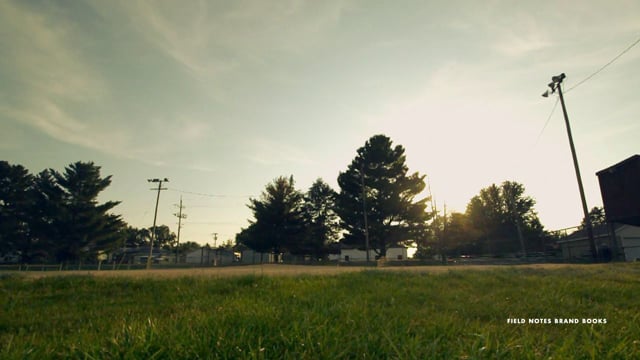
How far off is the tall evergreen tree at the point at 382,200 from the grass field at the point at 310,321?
113ft

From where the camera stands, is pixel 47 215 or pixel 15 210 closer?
pixel 47 215

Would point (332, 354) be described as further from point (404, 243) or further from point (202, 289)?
point (404, 243)

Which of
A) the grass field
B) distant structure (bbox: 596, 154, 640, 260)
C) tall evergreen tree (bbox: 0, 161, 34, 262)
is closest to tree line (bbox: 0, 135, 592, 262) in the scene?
tall evergreen tree (bbox: 0, 161, 34, 262)

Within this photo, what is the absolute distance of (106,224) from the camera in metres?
49.3

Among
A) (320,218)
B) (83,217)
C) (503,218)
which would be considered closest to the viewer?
(83,217)

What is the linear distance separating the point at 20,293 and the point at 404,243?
135 ft

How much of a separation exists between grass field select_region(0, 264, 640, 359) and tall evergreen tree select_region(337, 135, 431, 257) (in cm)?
→ 3450

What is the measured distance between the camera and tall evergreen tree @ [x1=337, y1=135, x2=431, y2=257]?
141 feet

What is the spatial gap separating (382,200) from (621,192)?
24.4 m

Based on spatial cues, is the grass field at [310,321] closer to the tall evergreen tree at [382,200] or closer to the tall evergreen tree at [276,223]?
the tall evergreen tree at [382,200]

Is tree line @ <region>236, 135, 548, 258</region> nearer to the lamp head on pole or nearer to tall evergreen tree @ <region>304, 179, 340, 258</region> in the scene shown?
tall evergreen tree @ <region>304, 179, 340, 258</region>

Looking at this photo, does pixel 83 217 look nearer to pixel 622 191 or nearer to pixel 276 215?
pixel 276 215

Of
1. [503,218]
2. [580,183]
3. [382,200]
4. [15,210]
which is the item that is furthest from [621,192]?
[15,210]

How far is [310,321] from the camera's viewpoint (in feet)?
9.90
